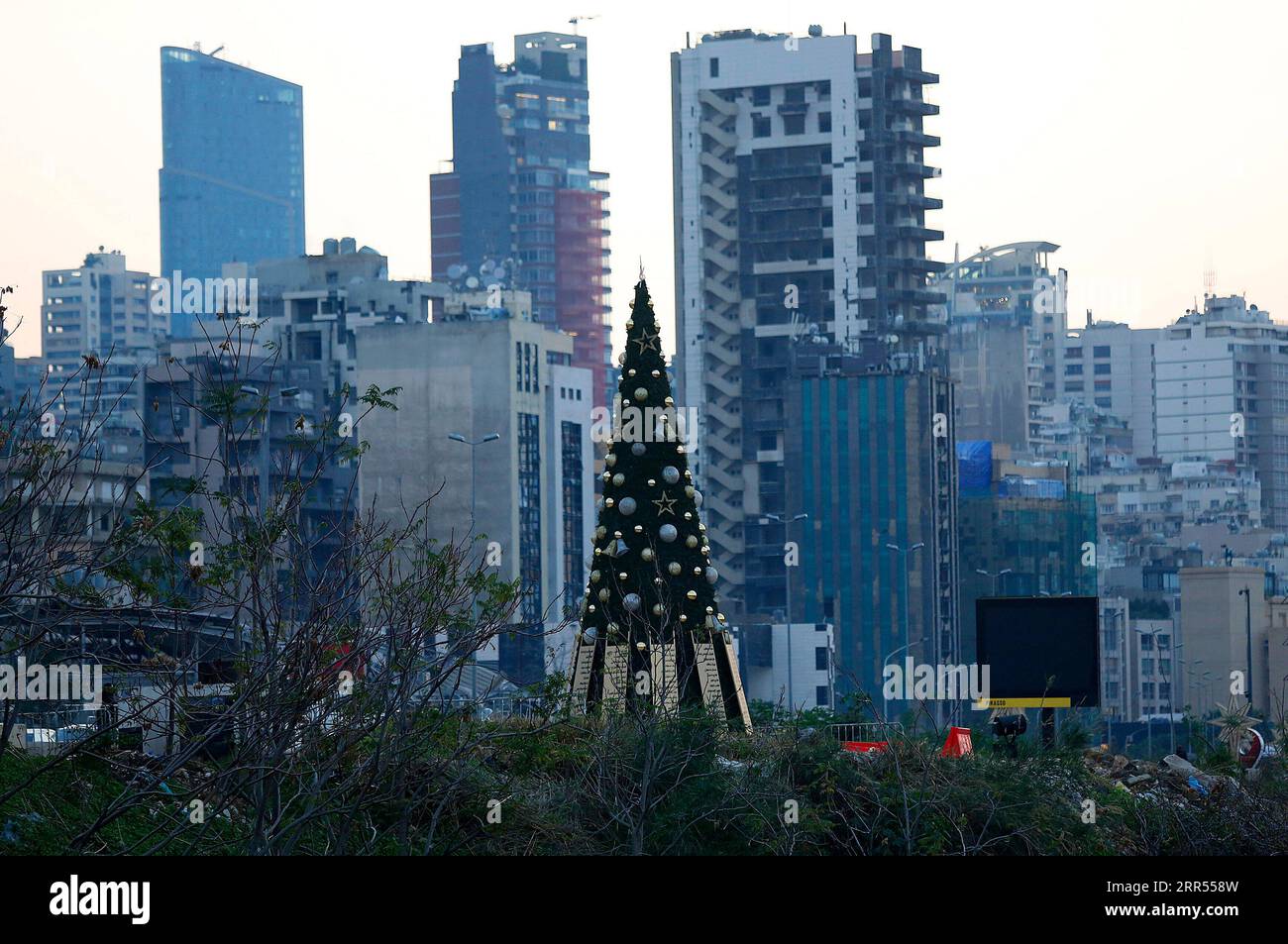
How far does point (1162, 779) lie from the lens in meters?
24.8

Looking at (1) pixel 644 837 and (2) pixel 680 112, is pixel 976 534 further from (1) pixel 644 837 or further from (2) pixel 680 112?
(1) pixel 644 837

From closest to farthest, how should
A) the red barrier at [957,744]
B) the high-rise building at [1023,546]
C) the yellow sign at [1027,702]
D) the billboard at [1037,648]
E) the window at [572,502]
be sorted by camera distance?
the red barrier at [957,744] → the yellow sign at [1027,702] → the billboard at [1037,648] → the high-rise building at [1023,546] → the window at [572,502]

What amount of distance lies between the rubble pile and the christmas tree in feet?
13.5

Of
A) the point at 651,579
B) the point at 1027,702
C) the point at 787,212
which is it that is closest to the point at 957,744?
the point at 1027,702

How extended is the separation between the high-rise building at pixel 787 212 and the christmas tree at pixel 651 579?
134 meters

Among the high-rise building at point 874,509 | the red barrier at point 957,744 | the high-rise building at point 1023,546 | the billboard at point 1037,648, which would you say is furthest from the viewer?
the high-rise building at point 1023,546

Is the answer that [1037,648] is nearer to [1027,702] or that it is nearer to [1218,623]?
[1027,702]

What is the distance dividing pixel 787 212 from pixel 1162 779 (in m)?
143

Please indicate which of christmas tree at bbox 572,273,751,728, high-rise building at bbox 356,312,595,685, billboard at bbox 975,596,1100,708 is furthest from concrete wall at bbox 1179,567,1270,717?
billboard at bbox 975,596,1100,708

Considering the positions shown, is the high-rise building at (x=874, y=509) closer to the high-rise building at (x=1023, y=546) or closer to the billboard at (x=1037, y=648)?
the high-rise building at (x=1023, y=546)

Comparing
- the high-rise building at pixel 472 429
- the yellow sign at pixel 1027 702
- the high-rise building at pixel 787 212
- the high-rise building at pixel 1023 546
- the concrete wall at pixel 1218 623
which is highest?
the high-rise building at pixel 787 212

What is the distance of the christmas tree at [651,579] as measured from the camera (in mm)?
26312

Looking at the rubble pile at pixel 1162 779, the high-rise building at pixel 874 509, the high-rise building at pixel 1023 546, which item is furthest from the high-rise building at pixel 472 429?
the rubble pile at pixel 1162 779
